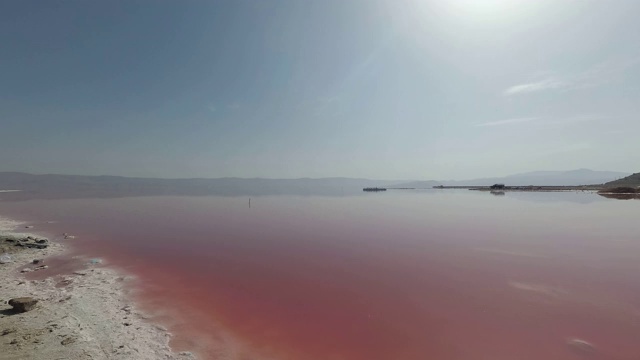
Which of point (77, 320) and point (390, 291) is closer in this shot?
point (77, 320)

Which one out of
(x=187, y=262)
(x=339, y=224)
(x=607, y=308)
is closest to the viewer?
(x=607, y=308)

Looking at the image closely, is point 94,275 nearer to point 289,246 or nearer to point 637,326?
point 289,246

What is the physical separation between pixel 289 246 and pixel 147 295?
1052 centimetres

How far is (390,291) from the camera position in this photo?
42.2ft

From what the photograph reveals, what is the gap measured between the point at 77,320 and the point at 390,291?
439 inches

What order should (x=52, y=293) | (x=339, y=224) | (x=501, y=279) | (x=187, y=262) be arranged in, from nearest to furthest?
(x=52, y=293), (x=501, y=279), (x=187, y=262), (x=339, y=224)

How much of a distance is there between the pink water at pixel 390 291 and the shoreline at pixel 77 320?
742 millimetres

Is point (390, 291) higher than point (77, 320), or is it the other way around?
point (77, 320)

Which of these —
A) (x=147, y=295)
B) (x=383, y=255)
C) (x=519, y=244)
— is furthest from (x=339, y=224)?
(x=147, y=295)

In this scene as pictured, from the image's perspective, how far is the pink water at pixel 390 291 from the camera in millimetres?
8734

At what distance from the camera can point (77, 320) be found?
368 inches

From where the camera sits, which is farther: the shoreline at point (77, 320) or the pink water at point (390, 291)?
the pink water at point (390, 291)

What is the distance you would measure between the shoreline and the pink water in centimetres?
74

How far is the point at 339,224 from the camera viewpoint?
3131 centimetres
